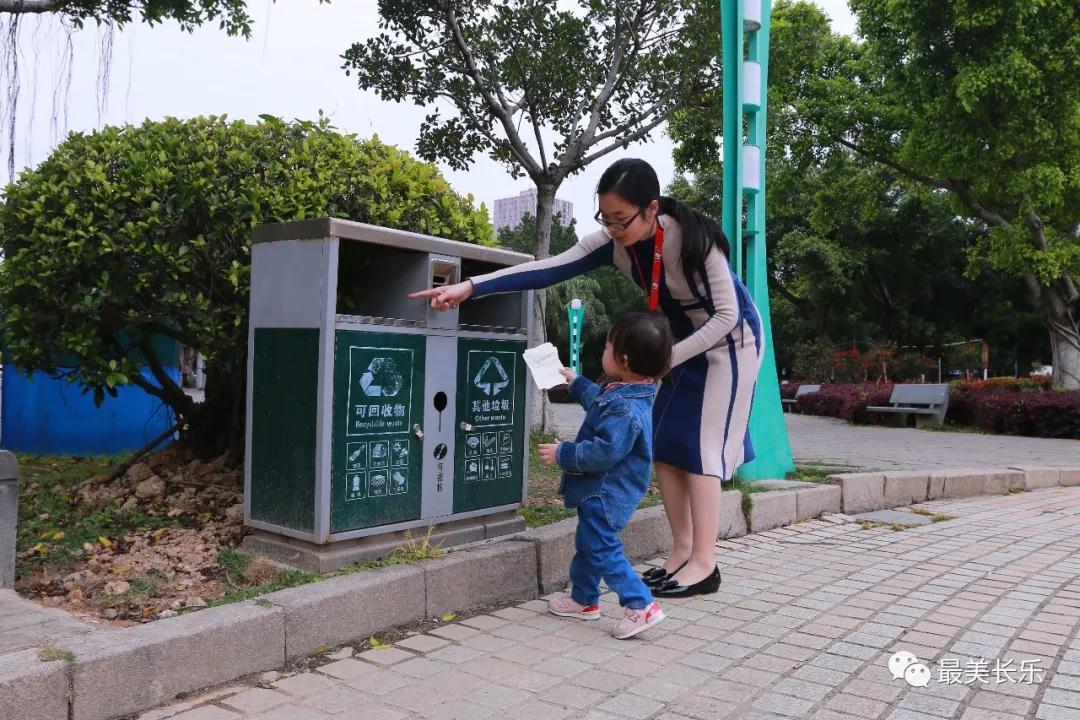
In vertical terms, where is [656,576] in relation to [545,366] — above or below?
below

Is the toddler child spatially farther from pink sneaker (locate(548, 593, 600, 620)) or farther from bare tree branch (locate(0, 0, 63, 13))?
bare tree branch (locate(0, 0, 63, 13))

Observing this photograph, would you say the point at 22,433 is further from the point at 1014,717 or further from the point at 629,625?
the point at 1014,717

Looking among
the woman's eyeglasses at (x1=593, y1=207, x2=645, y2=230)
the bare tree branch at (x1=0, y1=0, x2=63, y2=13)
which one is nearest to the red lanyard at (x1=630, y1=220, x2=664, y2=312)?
the woman's eyeglasses at (x1=593, y1=207, x2=645, y2=230)

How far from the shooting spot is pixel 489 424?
427 cm

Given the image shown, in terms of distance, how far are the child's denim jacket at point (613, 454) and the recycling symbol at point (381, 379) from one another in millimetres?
848

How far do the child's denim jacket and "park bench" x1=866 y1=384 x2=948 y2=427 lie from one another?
13.6m

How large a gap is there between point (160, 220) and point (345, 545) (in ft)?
6.28

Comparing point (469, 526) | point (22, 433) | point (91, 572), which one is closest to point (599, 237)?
point (469, 526)

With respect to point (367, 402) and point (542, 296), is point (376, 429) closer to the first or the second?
point (367, 402)

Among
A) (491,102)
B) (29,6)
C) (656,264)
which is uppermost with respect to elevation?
(491,102)

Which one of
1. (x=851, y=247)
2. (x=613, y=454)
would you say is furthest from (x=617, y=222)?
(x=851, y=247)

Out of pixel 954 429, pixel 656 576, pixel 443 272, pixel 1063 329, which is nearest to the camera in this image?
pixel 656 576

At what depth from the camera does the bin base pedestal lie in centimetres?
356

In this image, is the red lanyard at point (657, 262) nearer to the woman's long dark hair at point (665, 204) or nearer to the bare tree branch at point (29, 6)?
the woman's long dark hair at point (665, 204)
